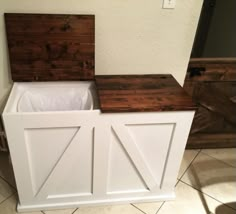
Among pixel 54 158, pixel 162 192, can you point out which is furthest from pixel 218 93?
pixel 54 158

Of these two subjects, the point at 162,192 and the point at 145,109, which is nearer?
the point at 145,109

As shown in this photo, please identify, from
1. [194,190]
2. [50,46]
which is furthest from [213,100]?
[50,46]

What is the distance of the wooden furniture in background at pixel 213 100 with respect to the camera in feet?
5.64

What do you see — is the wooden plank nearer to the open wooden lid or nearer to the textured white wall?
the textured white wall

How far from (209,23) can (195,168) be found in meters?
1.11

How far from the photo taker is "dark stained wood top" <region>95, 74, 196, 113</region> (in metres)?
1.22

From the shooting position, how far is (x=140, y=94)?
1.34 m

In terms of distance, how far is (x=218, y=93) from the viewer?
6.04ft

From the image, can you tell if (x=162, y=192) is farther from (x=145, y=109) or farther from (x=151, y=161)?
(x=145, y=109)

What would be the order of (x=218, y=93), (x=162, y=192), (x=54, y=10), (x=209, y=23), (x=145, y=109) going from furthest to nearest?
(x=218, y=93), (x=209, y=23), (x=162, y=192), (x=54, y=10), (x=145, y=109)

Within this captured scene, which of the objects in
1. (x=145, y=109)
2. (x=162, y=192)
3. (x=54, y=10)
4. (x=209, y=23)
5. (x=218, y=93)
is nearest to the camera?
(x=145, y=109)

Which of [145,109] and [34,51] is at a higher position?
[34,51]

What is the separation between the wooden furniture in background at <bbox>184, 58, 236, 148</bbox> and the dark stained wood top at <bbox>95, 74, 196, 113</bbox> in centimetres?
29

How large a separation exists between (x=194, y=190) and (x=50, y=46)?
1.37m
